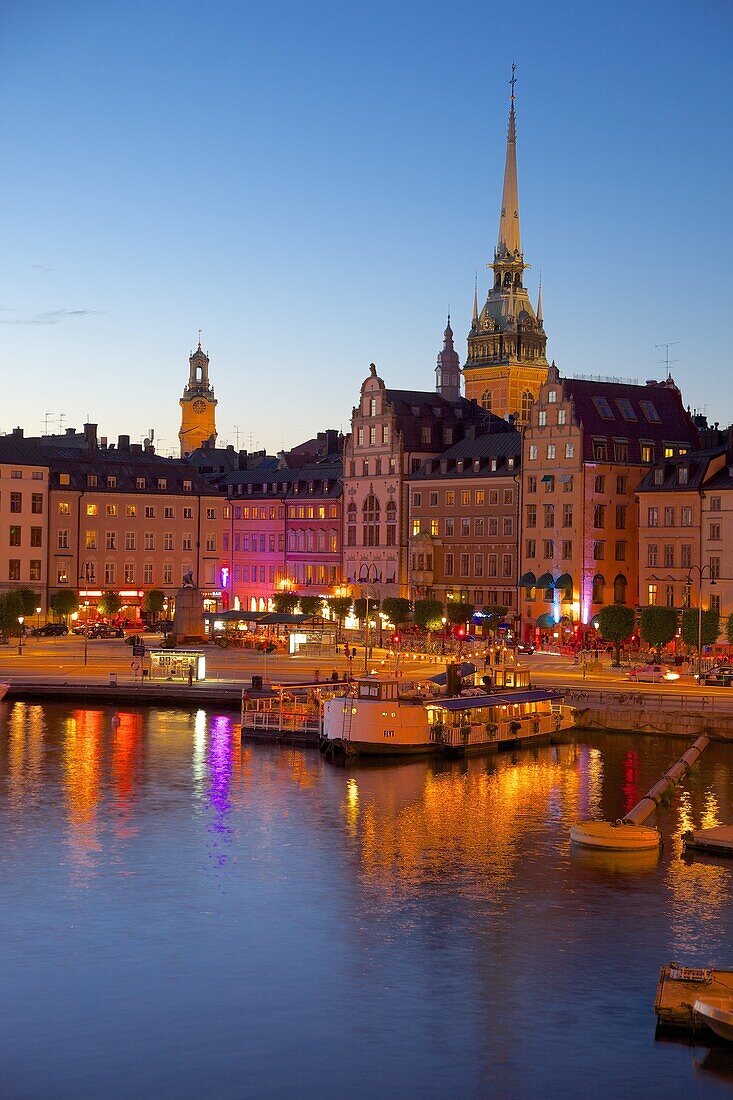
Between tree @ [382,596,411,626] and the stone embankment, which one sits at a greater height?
tree @ [382,596,411,626]

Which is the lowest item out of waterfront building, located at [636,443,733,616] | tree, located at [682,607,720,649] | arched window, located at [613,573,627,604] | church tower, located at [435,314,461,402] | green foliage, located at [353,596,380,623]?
tree, located at [682,607,720,649]

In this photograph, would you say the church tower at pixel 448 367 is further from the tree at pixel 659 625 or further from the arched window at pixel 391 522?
the tree at pixel 659 625

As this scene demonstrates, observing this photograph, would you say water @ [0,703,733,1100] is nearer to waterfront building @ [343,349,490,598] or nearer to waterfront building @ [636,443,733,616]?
waterfront building @ [636,443,733,616]

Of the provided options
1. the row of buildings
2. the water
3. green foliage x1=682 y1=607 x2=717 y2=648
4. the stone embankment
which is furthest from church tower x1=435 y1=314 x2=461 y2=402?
the water

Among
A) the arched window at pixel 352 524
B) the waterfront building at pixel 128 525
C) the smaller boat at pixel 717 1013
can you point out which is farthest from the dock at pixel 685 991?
the waterfront building at pixel 128 525

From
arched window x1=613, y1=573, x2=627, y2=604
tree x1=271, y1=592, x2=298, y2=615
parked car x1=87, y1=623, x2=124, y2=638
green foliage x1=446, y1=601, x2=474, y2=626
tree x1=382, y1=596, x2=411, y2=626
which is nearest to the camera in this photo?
arched window x1=613, y1=573, x2=627, y2=604

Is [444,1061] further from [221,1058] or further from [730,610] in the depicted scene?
[730,610]

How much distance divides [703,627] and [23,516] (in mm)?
65392

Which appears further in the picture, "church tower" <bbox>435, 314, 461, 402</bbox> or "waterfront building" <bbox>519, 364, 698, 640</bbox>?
"church tower" <bbox>435, 314, 461, 402</bbox>

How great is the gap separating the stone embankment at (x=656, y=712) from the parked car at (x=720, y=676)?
4.38 metres

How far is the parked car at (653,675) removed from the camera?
9644cm

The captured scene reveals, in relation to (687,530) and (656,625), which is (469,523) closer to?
(687,530)

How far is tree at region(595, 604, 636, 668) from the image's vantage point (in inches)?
4190

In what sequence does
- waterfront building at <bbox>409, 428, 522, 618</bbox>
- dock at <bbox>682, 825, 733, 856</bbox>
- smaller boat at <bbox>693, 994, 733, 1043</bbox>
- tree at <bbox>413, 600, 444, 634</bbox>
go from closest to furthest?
smaller boat at <bbox>693, 994, 733, 1043</bbox> < dock at <bbox>682, 825, 733, 856</bbox> < tree at <bbox>413, 600, 444, 634</bbox> < waterfront building at <bbox>409, 428, 522, 618</bbox>
